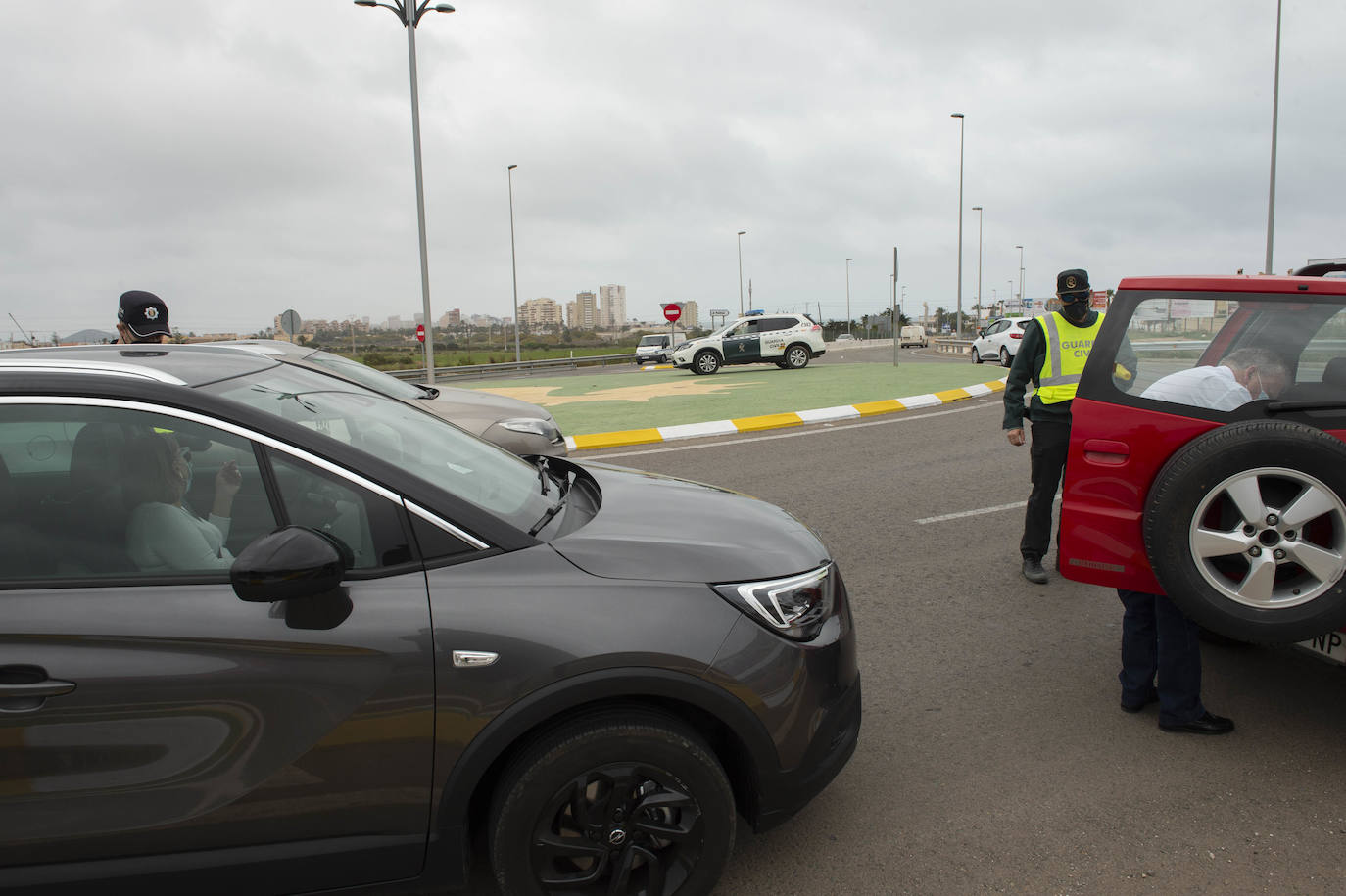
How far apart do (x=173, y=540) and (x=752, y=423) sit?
10.5 metres

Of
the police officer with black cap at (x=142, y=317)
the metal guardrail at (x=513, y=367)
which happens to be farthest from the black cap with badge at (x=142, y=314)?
the metal guardrail at (x=513, y=367)

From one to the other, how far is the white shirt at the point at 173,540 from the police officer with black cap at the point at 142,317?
14.8 ft

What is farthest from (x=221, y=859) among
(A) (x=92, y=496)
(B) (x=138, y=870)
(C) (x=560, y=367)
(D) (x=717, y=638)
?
(C) (x=560, y=367)

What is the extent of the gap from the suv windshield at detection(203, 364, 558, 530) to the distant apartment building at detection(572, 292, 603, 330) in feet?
339

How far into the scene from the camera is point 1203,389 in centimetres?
333

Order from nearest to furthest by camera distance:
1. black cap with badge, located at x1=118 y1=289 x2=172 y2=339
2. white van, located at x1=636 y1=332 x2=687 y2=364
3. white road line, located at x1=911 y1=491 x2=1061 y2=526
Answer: black cap with badge, located at x1=118 y1=289 x2=172 y2=339 → white road line, located at x1=911 y1=491 x2=1061 y2=526 → white van, located at x1=636 y1=332 x2=687 y2=364

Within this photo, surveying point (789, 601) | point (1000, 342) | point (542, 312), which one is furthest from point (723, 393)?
point (542, 312)

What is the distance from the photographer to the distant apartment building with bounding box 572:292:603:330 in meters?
108

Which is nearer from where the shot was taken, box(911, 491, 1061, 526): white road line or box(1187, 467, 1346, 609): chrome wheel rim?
box(1187, 467, 1346, 609): chrome wheel rim

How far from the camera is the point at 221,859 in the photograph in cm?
212

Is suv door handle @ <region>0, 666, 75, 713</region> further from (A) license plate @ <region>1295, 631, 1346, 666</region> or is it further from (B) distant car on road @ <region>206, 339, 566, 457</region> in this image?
(B) distant car on road @ <region>206, 339, 566, 457</region>

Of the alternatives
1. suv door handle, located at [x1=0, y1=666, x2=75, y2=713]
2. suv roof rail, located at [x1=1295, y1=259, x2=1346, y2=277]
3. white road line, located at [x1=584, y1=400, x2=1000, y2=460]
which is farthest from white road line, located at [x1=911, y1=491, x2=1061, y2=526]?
suv door handle, located at [x1=0, y1=666, x2=75, y2=713]

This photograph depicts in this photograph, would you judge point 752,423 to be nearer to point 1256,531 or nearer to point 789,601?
point 1256,531

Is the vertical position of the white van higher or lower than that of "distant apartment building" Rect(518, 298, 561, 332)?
lower
